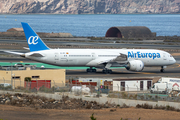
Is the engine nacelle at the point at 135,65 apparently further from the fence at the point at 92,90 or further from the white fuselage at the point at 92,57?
the fence at the point at 92,90

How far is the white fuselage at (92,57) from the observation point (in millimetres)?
62809

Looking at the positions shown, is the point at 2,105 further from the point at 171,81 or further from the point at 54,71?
the point at 171,81

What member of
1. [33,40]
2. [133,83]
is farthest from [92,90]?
[33,40]

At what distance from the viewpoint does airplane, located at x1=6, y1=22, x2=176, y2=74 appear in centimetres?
6281

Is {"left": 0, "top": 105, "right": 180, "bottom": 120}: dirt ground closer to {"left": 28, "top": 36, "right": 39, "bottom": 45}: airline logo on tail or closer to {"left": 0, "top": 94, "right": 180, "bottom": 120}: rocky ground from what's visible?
{"left": 0, "top": 94, "right": 180, "bottom": 120}: rocky ground

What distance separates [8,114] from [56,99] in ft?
28.9

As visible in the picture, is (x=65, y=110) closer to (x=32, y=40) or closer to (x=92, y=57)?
(x=92, y=57)

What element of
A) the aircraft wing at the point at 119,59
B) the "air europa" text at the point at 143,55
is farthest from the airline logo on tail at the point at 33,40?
the "air europa" text at the point at 143,55

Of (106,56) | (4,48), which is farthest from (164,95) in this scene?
(4,48)

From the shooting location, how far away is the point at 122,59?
214ft

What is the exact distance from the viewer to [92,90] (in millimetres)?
46156

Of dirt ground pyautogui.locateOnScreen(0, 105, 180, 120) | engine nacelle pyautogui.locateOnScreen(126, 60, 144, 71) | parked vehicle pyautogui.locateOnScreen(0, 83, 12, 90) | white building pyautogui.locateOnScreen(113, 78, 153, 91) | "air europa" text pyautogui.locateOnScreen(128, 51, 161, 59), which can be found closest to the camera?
dirt ground pyautogui.locateOnScreen(0, 105, 180, 120)

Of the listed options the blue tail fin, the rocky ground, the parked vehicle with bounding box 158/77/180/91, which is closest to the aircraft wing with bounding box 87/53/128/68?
the blue tail fin

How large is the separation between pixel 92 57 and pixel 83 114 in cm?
2547
